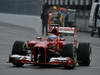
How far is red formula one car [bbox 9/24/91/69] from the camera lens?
15.6 meters

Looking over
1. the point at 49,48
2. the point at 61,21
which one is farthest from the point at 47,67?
the point at 61,21

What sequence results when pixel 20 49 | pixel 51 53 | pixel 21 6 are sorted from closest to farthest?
pixel 51 53 < pixel 20 49 < pixel 21 6

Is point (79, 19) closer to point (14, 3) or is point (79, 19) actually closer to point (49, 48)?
point (14, 3)

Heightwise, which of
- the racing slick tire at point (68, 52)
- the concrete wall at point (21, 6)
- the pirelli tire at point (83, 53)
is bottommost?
the concrete wall at point (21, 6)

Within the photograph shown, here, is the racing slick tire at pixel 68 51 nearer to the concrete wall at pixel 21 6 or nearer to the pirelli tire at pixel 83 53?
the pirelli tire at pixel 83 53

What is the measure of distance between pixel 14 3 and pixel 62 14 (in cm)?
1472

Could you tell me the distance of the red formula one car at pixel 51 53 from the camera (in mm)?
15641

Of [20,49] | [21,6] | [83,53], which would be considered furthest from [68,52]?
[21,6]

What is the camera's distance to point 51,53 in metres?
16.0

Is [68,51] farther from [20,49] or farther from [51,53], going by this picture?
[20,49]

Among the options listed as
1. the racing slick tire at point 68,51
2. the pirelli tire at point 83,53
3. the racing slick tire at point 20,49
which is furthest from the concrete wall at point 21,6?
the racing slick tire at point 68,51

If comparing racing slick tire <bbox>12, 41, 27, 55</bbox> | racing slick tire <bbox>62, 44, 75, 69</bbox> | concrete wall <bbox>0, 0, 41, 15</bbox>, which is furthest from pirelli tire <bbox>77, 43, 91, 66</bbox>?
concrete wall <bbox>0, 0, 41, 15</bbox>

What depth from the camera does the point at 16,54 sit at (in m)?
16.3

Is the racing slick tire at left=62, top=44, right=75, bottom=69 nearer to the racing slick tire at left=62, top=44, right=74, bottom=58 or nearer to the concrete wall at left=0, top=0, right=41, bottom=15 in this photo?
the racing slick tire at left=62, top=44, right=74, bottom=58
